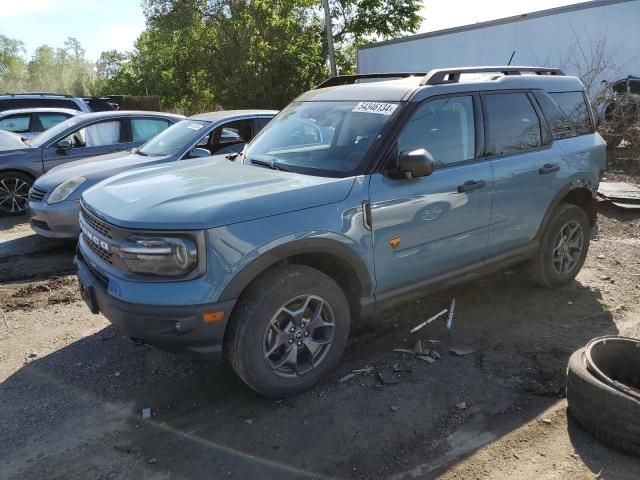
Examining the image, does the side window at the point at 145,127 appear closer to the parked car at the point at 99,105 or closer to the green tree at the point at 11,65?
the parked car at the point at 99,105

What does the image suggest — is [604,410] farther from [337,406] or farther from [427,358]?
[337,406]

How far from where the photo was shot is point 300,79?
2214cm

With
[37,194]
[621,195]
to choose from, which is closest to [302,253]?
[37,194]

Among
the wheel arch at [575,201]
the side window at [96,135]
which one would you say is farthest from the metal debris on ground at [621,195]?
the side window at [96,135]

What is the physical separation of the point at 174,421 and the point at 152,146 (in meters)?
4.72

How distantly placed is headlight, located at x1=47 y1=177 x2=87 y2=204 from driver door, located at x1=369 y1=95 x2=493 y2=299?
13.5ft

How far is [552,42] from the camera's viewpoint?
13242mm

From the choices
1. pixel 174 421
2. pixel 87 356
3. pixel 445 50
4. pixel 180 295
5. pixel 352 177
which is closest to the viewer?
pixel 180 295

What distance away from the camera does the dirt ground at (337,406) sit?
2.71 metres

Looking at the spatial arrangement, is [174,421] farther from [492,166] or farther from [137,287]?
[492,166]

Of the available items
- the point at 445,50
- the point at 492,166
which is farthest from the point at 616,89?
the point at 492,166

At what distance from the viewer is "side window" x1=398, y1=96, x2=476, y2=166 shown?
11.9 feet

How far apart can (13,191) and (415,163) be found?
281 inches

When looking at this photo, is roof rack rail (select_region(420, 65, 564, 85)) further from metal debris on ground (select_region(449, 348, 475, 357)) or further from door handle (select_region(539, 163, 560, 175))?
metal debris on ground (select_region(449, 348, 475, 357))
